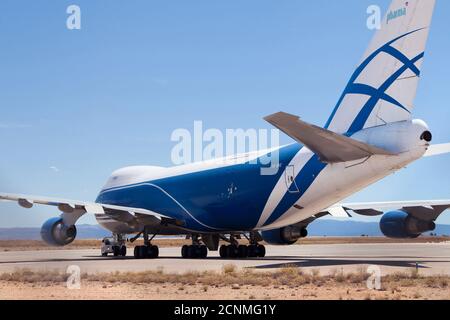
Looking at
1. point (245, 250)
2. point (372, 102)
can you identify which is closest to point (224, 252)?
point (245, 250)

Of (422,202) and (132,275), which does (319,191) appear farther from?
(422,202)

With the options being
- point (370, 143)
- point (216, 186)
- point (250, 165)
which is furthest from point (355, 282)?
point (216, 186)

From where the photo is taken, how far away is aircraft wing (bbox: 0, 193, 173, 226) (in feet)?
90.0

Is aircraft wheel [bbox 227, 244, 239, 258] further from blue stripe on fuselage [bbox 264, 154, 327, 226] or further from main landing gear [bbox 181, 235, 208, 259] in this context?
blue stripe on fuselage [bbox 264, 154, 327, 226]

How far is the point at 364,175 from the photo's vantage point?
20.6m

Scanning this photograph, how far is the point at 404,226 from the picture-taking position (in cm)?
3028

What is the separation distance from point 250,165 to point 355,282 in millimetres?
12020

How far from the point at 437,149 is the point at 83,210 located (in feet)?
51.5

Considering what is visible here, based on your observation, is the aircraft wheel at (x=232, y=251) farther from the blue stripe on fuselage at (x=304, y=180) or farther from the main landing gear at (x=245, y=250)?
the blue stripe on fuselage at (x=304, y=180)

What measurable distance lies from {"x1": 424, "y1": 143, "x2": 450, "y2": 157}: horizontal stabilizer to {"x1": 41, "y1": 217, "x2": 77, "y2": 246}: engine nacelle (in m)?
16.4

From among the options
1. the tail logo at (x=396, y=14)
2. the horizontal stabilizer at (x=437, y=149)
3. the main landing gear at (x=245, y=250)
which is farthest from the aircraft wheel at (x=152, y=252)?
the tail logo at (x=396, y=14)

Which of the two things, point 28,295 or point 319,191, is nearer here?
point 28,295

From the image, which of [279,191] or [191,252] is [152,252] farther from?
[279,191]

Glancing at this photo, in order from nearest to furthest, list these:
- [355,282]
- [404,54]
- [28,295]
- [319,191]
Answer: [28,295], [355,282], [404,54], [319,191]
